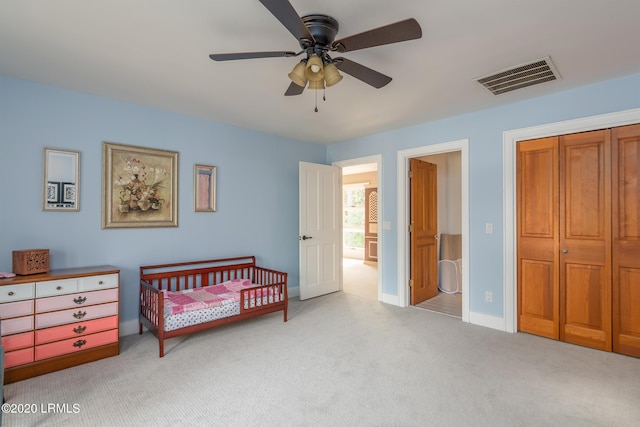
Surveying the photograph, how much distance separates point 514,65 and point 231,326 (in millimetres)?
3683

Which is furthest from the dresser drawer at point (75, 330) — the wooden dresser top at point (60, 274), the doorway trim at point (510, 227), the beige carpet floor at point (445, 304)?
the doorway trim at point (510, 227)

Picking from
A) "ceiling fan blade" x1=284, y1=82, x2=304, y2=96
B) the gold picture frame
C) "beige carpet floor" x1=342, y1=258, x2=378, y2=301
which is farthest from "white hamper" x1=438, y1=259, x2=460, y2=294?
"ceiling fan blade" x1=284, y1=82, x2=304, y2=96

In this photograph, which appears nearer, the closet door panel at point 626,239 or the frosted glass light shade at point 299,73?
the frosted glass light shade at point 299,73

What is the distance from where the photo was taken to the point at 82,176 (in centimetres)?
312

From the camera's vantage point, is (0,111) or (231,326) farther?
(231,326)

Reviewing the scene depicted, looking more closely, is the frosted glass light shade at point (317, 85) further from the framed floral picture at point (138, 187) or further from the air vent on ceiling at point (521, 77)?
the framed floral picture at point (138, 187)

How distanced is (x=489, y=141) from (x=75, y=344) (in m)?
4.43

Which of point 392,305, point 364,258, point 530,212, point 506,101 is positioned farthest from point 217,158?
point 364,258

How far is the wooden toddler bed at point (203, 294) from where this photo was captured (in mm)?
2979

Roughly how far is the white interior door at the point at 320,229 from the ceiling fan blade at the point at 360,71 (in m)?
2.53

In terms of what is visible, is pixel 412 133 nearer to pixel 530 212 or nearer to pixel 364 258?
pixel 530 212

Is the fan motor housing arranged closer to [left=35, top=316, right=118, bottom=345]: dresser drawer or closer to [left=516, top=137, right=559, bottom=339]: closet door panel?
[left=516, top=137, right=559, bottom=339]: closet door panel

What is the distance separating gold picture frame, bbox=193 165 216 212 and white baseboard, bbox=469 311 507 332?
3352 millimetres

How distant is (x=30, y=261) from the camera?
8.63ft
